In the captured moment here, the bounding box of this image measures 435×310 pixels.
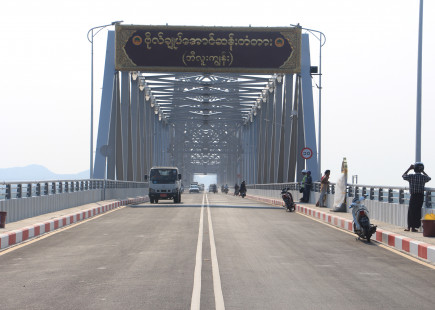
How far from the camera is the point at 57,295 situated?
8352mm

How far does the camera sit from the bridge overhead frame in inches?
1629

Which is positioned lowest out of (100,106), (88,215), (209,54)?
(88,215)

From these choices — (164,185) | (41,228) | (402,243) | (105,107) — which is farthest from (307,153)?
(402,243)

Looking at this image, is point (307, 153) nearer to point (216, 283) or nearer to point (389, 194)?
point (389, 194)

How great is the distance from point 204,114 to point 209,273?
77.5 metres

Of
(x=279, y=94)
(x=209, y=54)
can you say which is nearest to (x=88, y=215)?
(x=209, y=54)

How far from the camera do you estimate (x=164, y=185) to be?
1635 inches

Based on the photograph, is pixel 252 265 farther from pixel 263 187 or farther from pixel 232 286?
pixel 263 187

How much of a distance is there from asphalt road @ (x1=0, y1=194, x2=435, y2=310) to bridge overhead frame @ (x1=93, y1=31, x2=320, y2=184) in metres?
21.2

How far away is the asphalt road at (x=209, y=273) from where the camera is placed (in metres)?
8.01

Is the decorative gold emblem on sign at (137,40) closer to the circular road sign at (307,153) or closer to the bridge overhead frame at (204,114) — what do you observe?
the bridge overhead frame at (204,114)

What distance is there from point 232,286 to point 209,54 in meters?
30.7

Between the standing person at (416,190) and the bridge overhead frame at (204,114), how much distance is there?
70.2ft

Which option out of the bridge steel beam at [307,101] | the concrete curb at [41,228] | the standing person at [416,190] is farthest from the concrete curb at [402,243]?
the bridge steel beam at [307,101]
